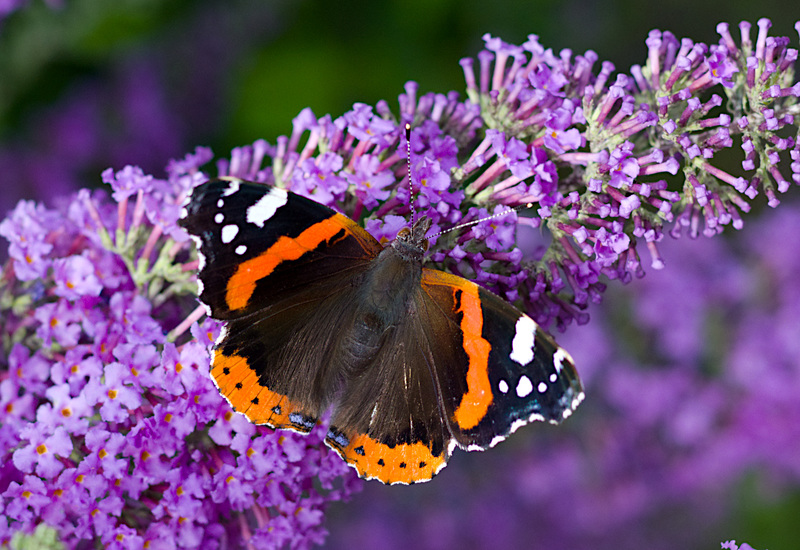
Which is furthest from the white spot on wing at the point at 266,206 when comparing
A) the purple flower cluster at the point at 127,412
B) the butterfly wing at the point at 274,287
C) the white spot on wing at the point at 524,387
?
the white spot on wing at the point at 524,387

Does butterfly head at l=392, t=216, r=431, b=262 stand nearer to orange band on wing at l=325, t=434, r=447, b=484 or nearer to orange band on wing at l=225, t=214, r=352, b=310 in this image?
orange band on wing at l=225, t=214, r=352, b=310

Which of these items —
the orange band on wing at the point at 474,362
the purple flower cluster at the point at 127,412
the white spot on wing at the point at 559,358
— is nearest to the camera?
the white spot on wing at the point at 559,358

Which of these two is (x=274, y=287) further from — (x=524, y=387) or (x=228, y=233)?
(x=524, y=387)

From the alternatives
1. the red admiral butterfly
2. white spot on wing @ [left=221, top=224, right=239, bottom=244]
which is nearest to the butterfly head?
the red admiral butterfly

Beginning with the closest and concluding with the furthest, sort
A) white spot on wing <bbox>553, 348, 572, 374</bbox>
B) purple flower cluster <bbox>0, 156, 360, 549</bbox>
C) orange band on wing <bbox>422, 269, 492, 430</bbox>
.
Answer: white spot on wing <bbox>553, 348, 572, 374</bbox> < orange band on wing <bbox>422, 269, 492, 430</bbox> < purple flower cluster <bbox>0, 156, 360, 549</bbox>

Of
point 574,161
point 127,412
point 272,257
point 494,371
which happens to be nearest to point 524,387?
point 494,371

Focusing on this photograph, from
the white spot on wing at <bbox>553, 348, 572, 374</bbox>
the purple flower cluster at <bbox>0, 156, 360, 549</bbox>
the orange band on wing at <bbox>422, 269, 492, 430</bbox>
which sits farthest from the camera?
the purple flower cluster at <bbox>0, 156, 360, 549</bbox>

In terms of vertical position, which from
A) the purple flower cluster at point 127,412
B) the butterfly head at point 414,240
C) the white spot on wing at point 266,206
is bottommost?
the purple flower cluster at point 127,412

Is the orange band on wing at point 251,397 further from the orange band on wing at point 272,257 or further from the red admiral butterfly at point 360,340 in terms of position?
the orange band on wing at point 272,257
